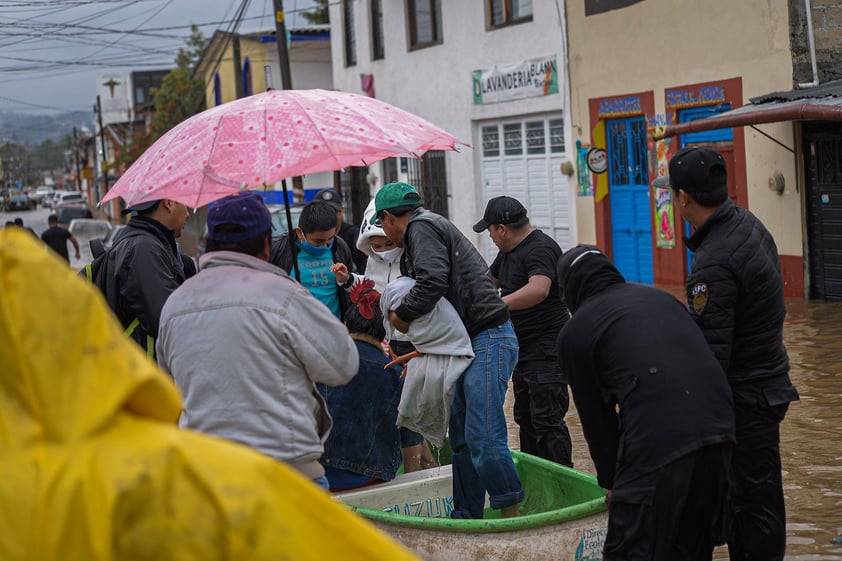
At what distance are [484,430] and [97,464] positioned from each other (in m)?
3.99

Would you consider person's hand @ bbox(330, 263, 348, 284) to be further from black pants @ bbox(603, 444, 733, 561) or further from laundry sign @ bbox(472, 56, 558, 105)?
laundry sign @ bbox(472, 56, 558, 105)

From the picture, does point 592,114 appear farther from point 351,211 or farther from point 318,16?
point 318,16

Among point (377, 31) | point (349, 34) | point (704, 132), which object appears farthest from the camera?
point (349, 34)

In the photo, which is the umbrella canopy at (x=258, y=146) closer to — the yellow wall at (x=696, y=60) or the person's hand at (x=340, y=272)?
the person's hand at (x=340, y=272)

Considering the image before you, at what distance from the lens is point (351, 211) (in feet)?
92.3

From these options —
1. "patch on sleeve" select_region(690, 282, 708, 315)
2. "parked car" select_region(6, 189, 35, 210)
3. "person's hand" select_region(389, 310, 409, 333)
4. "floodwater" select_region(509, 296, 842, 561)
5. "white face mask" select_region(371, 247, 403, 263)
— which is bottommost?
"floodwater" select_region(509, 296, 842, 561)

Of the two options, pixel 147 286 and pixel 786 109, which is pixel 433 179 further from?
pixel 147 286

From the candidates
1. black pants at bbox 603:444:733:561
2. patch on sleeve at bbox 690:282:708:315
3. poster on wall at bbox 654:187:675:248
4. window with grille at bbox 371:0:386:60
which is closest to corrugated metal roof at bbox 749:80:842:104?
poster on wall at bbox 654:187:675:248

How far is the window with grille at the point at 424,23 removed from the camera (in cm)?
2375

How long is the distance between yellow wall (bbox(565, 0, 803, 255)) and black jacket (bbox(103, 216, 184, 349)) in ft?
36.2

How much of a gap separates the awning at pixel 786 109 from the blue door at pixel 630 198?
3.01 m

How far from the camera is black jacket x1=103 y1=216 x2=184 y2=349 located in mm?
5293

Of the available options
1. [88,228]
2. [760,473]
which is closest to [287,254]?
[760,473]

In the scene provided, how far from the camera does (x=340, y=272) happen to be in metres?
6.39
